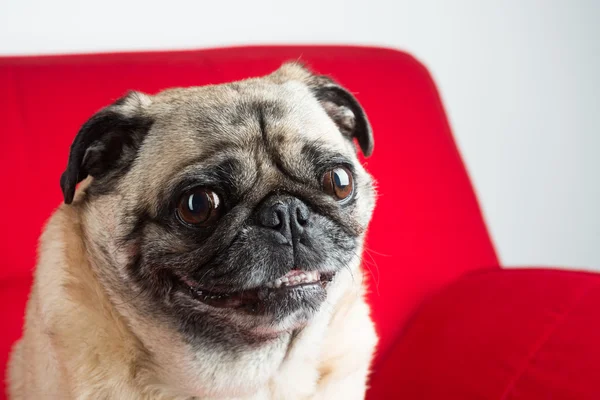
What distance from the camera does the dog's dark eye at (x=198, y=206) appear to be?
1.25 m

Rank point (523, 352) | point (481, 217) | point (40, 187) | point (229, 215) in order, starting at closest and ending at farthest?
point (229, 215) → point (523, 352) → point (40, 187) → point (481, 217)

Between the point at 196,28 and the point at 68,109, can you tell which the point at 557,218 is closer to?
the point at 196,28

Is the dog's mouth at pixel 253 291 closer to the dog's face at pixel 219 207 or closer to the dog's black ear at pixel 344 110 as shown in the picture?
the dog's face at pixel 219 207

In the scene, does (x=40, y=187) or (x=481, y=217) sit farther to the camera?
(x=481, y=217)

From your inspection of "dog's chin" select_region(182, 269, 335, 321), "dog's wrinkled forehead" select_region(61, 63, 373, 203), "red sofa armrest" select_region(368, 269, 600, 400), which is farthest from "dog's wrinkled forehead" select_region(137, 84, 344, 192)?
"red sofa armrest" select_region(368, 269, 600, 400)

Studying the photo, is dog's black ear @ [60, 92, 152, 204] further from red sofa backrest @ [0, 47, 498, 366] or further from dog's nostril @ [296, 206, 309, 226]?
red sofa backrest @ [0, 47, 498, 366]

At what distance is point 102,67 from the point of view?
6.26ft

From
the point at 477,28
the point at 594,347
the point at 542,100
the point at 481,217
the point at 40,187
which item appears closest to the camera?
the point at 594,347

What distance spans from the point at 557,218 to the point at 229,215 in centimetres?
245

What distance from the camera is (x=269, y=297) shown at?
126cm

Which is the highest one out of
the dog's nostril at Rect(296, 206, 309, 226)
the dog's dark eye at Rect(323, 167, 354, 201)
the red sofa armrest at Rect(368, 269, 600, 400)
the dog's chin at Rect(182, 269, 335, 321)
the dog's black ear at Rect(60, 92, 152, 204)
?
the dog's black ear at Rect(60, 92, 152, 204)

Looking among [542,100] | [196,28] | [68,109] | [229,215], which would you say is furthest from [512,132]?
[229,215]

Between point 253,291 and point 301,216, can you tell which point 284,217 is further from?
point 253,291

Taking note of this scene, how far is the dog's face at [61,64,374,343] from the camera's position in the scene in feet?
4.09
